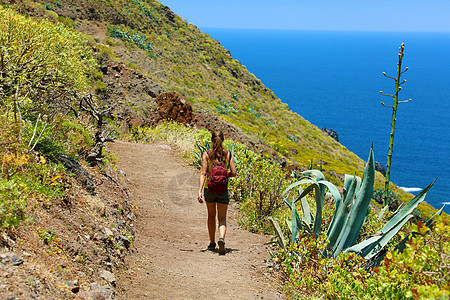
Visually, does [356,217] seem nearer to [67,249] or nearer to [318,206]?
[318,206]

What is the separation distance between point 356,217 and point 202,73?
35.6 meters

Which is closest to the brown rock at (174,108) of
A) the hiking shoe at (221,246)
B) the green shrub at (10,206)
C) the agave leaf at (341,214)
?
the hiking shoe at (221,246)

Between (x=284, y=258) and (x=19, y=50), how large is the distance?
14.3ft

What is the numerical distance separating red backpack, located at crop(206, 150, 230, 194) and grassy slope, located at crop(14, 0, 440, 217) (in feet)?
68.0

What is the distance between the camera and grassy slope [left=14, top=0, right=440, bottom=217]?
3016cm

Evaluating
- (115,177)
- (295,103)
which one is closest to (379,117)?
(295,103)

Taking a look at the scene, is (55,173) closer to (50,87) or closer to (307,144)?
(50,87)

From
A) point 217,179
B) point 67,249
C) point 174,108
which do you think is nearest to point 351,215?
point 217,179

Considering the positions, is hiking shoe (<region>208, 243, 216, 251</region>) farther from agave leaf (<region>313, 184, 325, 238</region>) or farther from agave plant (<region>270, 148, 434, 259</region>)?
agave leaf (<region>313, 184, 325, 238</region>)

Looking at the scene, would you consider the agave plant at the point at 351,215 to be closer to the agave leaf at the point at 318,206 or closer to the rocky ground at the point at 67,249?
the agave leaf at the point at 318,206

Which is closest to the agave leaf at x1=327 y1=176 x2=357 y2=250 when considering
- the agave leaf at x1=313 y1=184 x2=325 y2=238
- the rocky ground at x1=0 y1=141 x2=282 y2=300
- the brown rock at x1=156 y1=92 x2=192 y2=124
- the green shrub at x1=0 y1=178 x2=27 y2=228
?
the agave leaf at x1=313 y1=184 x2=325 y2=238

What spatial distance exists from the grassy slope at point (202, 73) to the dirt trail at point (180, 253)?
1756 cm

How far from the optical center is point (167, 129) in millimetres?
15664

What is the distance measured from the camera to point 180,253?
594cm
